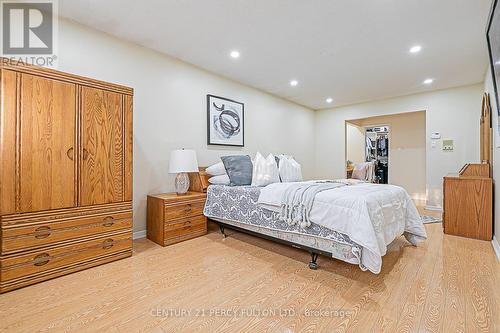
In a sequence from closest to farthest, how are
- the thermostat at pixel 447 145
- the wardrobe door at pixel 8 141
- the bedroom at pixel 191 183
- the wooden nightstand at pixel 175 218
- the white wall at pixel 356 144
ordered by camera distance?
the bedroom at pixel 191 183
the wardrobe door at pixel 8 141
the wooden nightstand at pixel 175 218
the thermostat at pixel 447 145
the white wall at pixel 356 144

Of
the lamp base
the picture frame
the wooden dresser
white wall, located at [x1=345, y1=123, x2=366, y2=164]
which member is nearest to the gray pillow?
the lamp base

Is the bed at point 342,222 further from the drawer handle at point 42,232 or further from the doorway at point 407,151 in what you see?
the doorway at point 407,151

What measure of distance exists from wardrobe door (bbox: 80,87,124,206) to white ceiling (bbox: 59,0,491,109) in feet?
3.06

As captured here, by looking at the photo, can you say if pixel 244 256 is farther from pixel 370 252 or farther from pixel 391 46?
pixel 391 46

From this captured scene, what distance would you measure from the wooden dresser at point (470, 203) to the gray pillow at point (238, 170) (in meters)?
2.76

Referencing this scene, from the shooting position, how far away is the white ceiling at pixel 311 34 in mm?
2365

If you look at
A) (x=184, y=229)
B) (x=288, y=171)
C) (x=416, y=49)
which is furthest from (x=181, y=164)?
(x=416, y=49)

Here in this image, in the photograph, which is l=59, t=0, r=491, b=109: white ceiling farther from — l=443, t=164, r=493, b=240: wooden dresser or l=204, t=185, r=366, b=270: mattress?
l=204, t=185, r=366, b=270: mattress

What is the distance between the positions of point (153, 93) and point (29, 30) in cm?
131

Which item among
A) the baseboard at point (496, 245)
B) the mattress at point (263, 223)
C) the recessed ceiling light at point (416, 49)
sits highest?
the recessed ceiling light at point (416, 49)

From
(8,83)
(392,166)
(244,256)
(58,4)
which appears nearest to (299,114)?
(392,166)

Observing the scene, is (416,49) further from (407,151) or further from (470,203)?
(407,151)

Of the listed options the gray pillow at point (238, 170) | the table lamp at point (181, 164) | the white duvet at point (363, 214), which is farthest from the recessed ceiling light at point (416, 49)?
the table lamp at point (181, 164)

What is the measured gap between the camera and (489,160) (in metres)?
3.51
